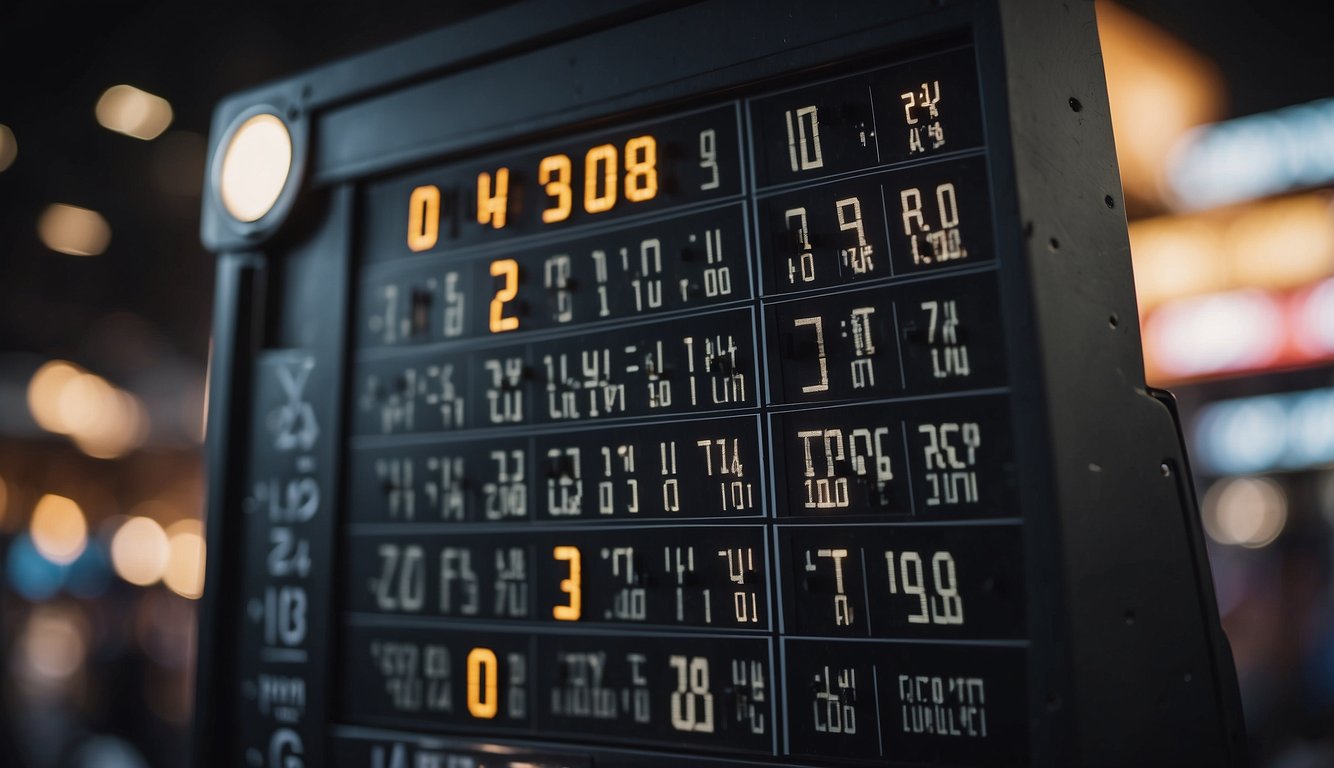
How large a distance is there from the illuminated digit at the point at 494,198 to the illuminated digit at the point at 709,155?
0.37 meters

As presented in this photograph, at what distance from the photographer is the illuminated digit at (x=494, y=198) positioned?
1617mm

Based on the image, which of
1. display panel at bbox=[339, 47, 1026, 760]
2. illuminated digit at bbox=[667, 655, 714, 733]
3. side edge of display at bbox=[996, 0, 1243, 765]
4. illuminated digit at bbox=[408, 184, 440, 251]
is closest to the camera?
side edge of display at bbox=[996, 0, 1243, 765]

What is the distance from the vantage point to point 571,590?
1.47m

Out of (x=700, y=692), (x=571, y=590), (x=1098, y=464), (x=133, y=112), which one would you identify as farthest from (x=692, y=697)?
(x=133, y=112)

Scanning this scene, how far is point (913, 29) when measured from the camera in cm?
126

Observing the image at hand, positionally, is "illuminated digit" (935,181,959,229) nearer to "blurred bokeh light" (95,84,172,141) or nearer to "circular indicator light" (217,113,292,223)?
"circular indicator light" (217,113,292,223)

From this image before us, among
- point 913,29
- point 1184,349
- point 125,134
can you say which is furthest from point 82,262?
point 1184,349

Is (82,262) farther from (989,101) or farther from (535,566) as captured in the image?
(989,101)

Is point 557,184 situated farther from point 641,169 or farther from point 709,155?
Answer: point 709,155

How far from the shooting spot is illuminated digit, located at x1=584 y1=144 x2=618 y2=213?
1.51 meters

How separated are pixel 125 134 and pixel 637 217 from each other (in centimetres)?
285

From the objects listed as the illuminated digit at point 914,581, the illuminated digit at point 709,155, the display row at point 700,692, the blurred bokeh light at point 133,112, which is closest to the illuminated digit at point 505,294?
the illuminated digit at point 709,155

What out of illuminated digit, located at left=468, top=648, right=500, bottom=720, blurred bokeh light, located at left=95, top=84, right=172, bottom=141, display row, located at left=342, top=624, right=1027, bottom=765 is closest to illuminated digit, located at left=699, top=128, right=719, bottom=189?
display row, located at left=342, top=624, right=1027, bottom=765

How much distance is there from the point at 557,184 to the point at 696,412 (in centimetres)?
47
